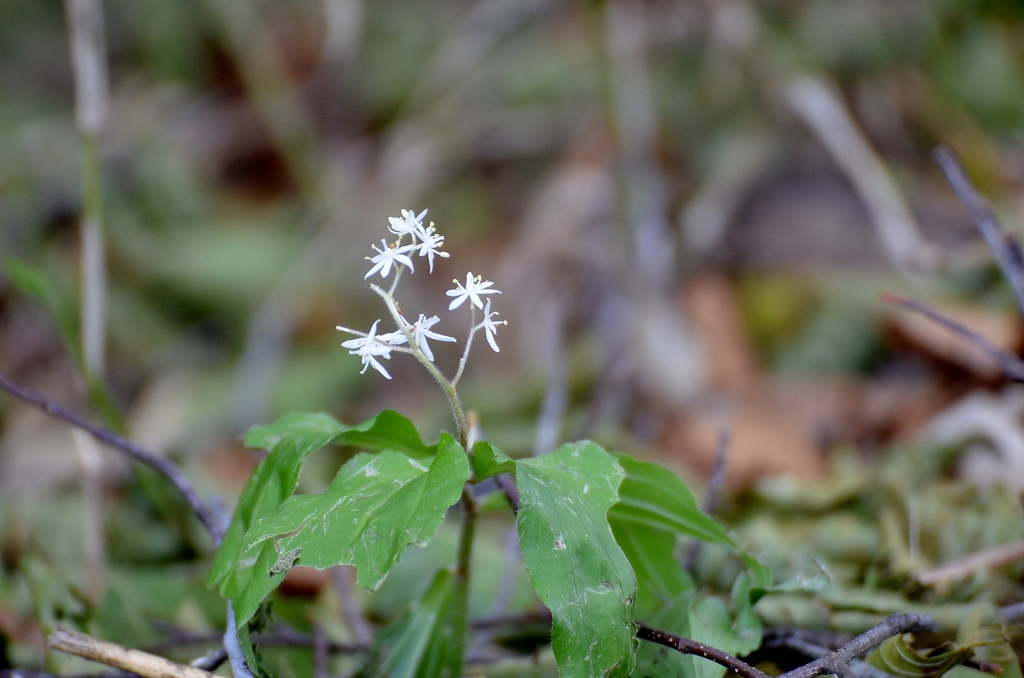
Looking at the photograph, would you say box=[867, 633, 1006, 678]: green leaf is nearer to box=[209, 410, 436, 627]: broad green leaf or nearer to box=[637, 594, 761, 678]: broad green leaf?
box=[637, 594, 761, 678]: broad green leaf


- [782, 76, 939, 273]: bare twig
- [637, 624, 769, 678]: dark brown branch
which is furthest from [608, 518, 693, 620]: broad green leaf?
[782, 76, 939, 273]: bare twig

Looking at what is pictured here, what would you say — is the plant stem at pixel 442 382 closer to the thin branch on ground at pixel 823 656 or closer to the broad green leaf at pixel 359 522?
the broad green leaf at pixel 359 522

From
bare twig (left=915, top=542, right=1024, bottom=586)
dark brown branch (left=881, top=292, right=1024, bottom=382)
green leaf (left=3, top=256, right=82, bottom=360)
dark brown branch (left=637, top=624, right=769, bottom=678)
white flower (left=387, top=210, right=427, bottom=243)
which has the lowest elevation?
dark brown branch (left=637, top=624, right=769, bottom=678)

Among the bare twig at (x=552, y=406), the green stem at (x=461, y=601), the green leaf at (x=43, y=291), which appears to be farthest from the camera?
the bare twig at (x=552, y=406)

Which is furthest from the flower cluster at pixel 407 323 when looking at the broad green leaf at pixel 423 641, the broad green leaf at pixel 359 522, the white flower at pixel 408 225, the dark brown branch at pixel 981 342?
the dark brown branch at pixel 981 342

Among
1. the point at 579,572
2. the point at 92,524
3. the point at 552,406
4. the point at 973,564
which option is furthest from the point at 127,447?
the point at 973,564

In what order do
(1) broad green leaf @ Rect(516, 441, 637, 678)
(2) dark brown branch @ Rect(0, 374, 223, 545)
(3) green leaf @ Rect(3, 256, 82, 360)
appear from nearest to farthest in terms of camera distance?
(1) broad green leaf @ Rect(516, 441, 637, 678) → (2) dark brown branch @ Rect(0, 374, 223, 545) → (3) green leaf @ Rect(3, 256, 82, 360)

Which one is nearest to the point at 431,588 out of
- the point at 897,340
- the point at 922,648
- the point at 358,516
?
the point at 358,516
